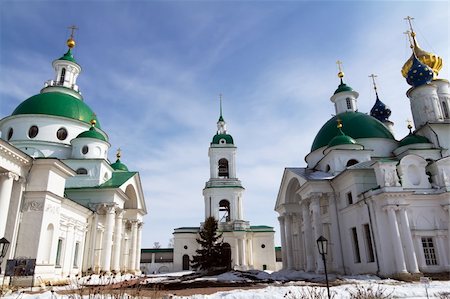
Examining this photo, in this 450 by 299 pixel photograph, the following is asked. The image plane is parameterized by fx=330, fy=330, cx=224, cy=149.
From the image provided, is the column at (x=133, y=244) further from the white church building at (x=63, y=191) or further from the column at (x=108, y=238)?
Result: the column at (x=108, y=238)

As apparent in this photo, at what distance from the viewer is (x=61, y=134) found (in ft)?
87.0

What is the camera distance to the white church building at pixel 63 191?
605 inches

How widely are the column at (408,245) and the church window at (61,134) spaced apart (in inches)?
976

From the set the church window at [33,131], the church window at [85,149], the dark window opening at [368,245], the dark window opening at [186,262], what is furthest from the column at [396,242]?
the dark window opening at [186,262]

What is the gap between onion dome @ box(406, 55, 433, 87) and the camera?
29.1 meters

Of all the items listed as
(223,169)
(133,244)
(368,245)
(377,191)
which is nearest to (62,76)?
(133,244)

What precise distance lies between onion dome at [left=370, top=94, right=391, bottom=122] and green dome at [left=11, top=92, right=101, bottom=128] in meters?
30.6

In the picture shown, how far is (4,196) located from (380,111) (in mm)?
36989

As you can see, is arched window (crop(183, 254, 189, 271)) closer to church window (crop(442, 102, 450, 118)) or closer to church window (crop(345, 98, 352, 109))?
church window (crop(345, 98, 352, 109))

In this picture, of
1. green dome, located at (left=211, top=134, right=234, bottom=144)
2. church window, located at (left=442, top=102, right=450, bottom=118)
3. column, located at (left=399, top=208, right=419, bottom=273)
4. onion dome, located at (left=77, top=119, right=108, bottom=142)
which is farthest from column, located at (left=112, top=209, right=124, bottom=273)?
church window, located at (left=442, top=102, right=450, bottom=118)

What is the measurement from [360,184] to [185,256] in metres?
25.8

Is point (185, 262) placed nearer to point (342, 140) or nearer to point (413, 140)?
point (342, 140)

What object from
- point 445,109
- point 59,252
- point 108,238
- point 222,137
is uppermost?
point 222,137

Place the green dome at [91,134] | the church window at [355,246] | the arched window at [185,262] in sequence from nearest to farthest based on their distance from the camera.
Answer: the church window at [355,246] < the green dome at [91,134] < the arched window at [185,262]
